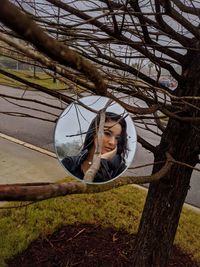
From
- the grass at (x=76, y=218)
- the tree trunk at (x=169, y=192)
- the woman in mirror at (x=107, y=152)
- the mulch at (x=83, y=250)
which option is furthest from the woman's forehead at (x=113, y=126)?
the grass at (x=76, y=218)

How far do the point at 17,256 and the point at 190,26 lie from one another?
2.10m

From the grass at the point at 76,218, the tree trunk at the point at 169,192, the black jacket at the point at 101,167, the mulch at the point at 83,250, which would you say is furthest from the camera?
the grass at the point at 76,218

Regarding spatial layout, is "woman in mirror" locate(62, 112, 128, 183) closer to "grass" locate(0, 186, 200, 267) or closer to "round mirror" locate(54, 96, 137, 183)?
"round mirror" locate(54, 96, 137, 183)

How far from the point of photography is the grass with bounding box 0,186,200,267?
122 inches

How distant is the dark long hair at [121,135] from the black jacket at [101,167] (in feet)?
0.07

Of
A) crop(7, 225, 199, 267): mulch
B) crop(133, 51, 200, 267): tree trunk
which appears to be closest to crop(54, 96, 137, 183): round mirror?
crop(133, 51, 200, 267): tree trunk

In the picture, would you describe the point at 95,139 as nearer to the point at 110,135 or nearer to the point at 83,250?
the point at 110,135

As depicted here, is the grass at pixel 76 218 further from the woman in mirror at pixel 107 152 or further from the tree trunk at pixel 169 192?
the woman in mirror at pixel 107 152

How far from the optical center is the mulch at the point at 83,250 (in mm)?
2787

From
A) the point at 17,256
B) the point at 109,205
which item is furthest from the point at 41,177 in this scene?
the point at 17,256

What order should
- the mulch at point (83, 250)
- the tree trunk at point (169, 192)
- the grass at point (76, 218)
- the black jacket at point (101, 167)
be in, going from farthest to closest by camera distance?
1. the grass at point (76, 218)
2. the mulch at point (83, 250)
3. the tree trunk at point (169, 192)
4. the black jacket at point (101, 167)

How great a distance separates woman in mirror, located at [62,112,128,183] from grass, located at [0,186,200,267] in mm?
1977

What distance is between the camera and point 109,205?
12.6 feet

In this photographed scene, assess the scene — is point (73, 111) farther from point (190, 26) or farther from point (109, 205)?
point (109, 205)
